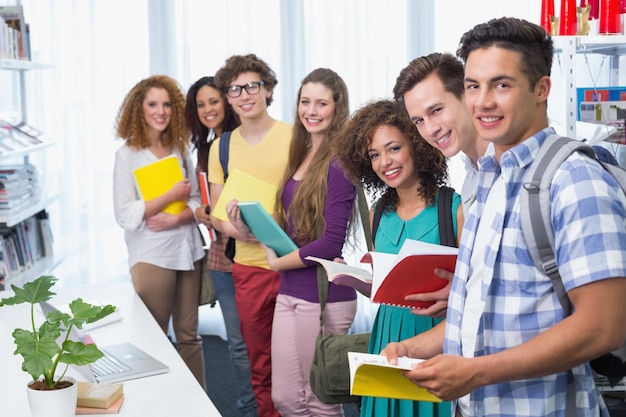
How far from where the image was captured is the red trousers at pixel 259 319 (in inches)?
120

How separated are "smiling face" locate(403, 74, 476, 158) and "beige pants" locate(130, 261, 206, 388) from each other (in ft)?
5.48

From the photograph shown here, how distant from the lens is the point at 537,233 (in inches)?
52.2

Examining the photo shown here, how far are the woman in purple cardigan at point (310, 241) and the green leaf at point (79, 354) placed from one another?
1131mm

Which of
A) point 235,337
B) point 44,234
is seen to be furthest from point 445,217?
point 44,234

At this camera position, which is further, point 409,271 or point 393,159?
point 393,159

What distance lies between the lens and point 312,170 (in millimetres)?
2770

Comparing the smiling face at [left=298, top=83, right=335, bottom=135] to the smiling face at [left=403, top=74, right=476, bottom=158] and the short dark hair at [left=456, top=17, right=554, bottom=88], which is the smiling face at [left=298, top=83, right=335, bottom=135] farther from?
the short dark hair at [left=456, top=17, right=554, bottom=88]

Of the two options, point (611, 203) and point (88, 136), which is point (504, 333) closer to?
point (611, 203)

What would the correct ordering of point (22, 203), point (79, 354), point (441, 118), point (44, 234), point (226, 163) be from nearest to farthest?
point (79, 354), point (441, 118), point (226, 163), point (22, 203), point (44, 234)

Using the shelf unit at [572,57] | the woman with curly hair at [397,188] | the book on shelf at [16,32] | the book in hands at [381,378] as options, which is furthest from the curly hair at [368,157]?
the book on shelf at [16,32]

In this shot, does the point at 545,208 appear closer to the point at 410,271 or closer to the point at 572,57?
the point at 410,271

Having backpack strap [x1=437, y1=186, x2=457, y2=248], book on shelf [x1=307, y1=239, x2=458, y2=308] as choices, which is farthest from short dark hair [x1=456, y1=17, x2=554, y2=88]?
backpack strap [x1=437, y1=186, x2=457, y2=248]

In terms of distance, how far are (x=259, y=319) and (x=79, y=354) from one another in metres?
1.46

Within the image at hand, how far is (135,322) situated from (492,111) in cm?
168
